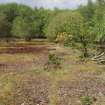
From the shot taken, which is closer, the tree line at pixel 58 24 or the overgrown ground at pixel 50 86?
the overgrown ground at pixel 50 86

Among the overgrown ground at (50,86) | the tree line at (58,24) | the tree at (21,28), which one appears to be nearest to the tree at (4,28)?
the tree line at (58,24)

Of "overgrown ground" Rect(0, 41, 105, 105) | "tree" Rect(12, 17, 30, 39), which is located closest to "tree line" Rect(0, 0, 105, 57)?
"tree" Rect(12, 17, 30, 39)

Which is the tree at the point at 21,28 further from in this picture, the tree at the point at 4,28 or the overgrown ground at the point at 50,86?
the overgrown ground at the point at 50,86

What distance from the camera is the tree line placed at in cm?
4749

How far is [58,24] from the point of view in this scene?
296 feet

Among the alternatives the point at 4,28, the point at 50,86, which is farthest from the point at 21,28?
the point at 50,86

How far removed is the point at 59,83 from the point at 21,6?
4862 inches

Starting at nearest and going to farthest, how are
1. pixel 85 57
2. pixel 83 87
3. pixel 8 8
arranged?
1. pixel 83 87
2. pixel 85 57
3. pixel 8 8

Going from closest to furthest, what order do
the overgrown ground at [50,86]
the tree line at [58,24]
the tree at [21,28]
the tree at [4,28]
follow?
1. the overgrown ground at [50,86]
2. the tree line at [58,24]
3. the tree at [4,28]
4. the tree at [21,28]

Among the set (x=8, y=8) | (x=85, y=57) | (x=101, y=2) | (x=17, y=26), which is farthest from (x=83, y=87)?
(x=8, y=8)

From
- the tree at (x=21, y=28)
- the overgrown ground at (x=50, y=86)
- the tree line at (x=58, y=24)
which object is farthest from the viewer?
the tree at (x=21, y=28)

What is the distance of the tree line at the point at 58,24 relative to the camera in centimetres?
4749

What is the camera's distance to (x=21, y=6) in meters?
146

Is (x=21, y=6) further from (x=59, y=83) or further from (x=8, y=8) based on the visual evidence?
(x=59, y=83)
